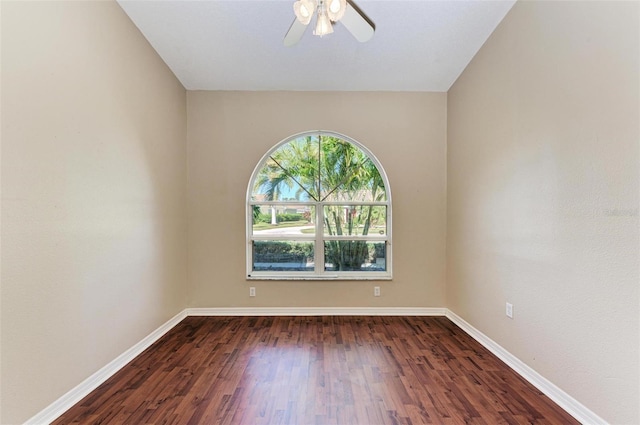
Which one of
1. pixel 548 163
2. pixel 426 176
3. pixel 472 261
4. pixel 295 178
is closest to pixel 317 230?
pixel 295 178

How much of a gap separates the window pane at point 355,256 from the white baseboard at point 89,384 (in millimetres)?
2016

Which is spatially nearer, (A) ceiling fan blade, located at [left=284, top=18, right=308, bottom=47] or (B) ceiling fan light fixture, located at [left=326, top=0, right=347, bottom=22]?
(B) ceiling fan light fixture, located at [left=326, top=0, right=347, bottom=22]

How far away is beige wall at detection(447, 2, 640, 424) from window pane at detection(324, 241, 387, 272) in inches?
46.0

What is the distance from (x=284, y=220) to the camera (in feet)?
12.1

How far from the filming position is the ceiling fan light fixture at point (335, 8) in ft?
4.91

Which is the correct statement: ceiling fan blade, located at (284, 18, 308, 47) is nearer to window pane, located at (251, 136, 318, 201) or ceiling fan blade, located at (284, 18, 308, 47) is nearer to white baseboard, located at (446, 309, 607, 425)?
window pane, located at (251, 136, 318, 201)

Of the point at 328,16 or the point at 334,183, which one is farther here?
the point at 334,183

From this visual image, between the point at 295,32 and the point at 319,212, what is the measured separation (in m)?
2.15

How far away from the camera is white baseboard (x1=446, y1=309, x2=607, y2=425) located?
168 cm

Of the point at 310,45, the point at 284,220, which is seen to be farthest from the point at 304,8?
the point at 284,220

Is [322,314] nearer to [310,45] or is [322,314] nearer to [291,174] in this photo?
[291,174]

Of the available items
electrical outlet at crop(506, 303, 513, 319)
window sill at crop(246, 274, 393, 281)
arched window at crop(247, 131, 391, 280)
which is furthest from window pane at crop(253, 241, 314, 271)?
electrical outlet at crop(506, 303, 513, 319)

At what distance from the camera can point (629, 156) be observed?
1.46m

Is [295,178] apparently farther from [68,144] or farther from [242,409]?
[242,409]
